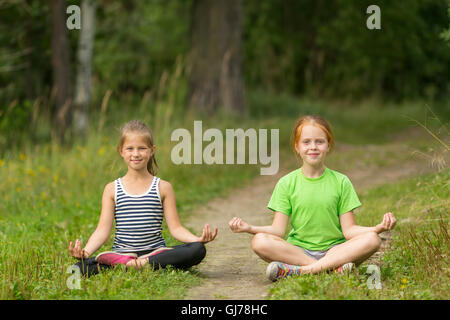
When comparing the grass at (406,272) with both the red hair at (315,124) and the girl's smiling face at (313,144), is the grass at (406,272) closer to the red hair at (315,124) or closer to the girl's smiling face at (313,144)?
the girl's smiling face at (313,144)

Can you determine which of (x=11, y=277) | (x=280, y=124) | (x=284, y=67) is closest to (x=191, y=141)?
(x=280, y=124)

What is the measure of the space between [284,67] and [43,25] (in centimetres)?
1153

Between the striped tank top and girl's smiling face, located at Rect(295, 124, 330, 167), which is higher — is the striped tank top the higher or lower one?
the lower one

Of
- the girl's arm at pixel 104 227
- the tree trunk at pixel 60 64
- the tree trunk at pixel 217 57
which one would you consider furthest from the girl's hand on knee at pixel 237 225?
the tree trunk at pixel 217 57

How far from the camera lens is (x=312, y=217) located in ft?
16.6

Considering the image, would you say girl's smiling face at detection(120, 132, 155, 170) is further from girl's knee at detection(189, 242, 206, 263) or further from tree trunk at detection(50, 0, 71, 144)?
tree trunk at detection(50, 0, 71, 144)

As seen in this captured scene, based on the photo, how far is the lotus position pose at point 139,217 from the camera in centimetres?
503

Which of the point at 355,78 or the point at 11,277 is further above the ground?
the point at 355,78

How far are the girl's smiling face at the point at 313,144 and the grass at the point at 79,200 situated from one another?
1.01 metres

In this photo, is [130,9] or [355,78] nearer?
[130,9]

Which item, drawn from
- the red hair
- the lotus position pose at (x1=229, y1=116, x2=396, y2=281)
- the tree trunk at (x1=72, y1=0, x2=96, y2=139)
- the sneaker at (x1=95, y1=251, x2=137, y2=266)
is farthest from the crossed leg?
the tree trunk at (x1=72, y1=0, x2=96, y2=139)

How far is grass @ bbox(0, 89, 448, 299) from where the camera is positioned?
4.60 m

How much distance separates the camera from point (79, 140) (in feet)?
36.9

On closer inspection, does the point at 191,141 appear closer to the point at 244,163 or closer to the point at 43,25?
the point at 244,163
